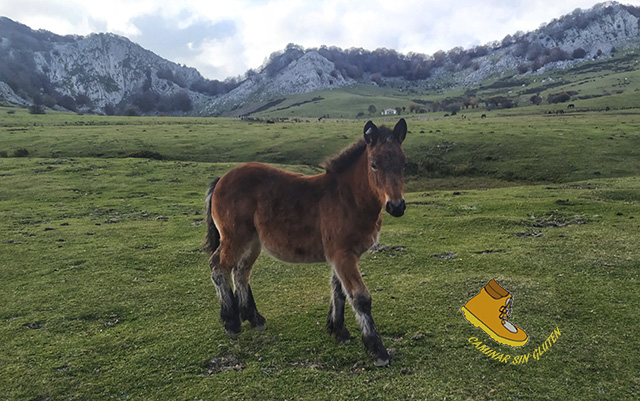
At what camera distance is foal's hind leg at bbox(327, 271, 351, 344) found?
7.00 m

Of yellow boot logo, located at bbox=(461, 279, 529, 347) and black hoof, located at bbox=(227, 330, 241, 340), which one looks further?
black hoof, located at bbox=(227, 330, 241, 340)

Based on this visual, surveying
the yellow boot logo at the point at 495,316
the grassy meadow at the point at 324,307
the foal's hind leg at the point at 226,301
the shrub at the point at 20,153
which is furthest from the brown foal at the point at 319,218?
the shrub at the point at 20,153

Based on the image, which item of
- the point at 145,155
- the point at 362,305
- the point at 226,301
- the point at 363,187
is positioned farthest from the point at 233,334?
the point at 145,155

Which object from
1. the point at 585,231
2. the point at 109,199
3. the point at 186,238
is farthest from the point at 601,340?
the point at 109,199

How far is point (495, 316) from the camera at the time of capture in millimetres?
7164

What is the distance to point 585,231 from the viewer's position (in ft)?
42.6

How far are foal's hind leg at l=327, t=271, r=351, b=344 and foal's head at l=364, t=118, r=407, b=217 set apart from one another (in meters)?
2.11

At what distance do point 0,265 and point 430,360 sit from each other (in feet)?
47.8

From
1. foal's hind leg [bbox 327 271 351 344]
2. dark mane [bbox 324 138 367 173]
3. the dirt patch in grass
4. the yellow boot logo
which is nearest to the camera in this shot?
the dirt patch in grass

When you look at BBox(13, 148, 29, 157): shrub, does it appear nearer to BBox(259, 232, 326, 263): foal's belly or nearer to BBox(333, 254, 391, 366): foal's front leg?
BBox(259, 232, 326, 263): foal's belly

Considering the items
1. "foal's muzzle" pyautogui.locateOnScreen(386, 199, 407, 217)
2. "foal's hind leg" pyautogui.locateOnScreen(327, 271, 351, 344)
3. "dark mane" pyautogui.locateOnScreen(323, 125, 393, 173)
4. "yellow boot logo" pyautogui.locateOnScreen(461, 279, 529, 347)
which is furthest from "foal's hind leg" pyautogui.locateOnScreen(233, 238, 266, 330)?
"yellow boot logo" pyautogui.locateOnScreen(461, 279, 529, 347)

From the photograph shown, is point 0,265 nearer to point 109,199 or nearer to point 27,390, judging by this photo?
point 27,390

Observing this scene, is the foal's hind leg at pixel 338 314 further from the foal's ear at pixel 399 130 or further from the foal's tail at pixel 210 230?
the foal's tail at pixel 210 230

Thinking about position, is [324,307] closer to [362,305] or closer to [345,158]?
[362,305]
